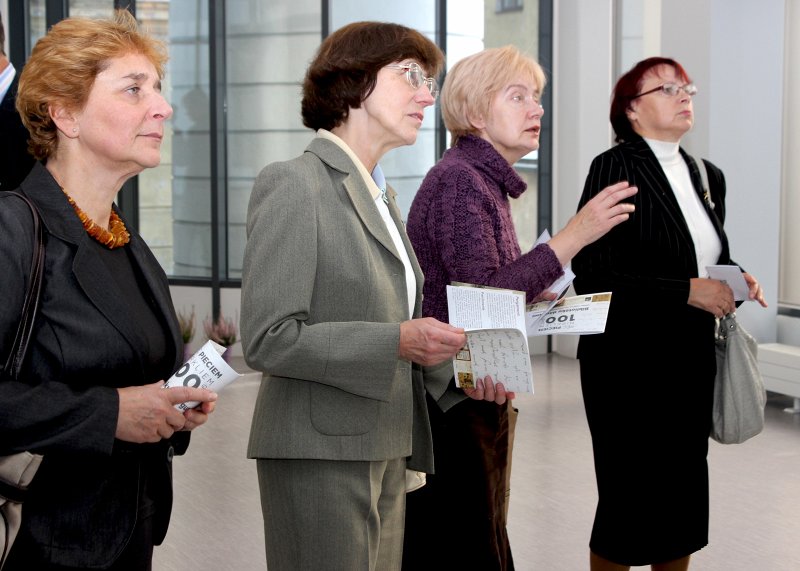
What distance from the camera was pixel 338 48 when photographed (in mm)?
2125

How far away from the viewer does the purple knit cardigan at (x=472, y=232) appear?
2457mm

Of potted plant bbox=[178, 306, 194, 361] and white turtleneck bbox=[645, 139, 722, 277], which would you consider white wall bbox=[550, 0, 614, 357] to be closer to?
potted plant bbox=[178, 306, 194, 361]

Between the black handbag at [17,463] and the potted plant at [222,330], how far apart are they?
251 inches

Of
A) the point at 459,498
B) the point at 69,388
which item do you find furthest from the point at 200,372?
the point at 459,498

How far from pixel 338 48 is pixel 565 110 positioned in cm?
653

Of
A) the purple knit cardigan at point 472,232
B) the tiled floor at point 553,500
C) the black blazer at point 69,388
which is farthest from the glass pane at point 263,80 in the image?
the black blazer at point 69,388

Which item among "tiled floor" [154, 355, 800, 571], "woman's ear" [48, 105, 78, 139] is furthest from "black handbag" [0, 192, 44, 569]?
"tiled floor" [154, 355, 800, 571]

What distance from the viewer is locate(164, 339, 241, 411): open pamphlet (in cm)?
170

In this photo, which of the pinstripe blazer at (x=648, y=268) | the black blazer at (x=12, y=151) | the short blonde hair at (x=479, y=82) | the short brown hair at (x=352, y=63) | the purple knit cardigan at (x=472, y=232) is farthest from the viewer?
the pinstripe blazer at (x=648, y=268)

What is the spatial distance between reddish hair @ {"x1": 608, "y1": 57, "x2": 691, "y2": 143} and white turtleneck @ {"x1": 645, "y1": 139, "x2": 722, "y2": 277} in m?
0.11

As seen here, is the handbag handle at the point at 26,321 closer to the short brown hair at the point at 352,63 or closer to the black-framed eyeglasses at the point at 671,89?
the short brown hair at the point at 352,63

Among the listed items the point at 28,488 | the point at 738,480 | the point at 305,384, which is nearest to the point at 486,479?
the point at 305,384

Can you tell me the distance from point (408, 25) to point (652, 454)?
6.23 metres

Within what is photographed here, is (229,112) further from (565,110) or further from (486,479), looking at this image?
(486,479)
